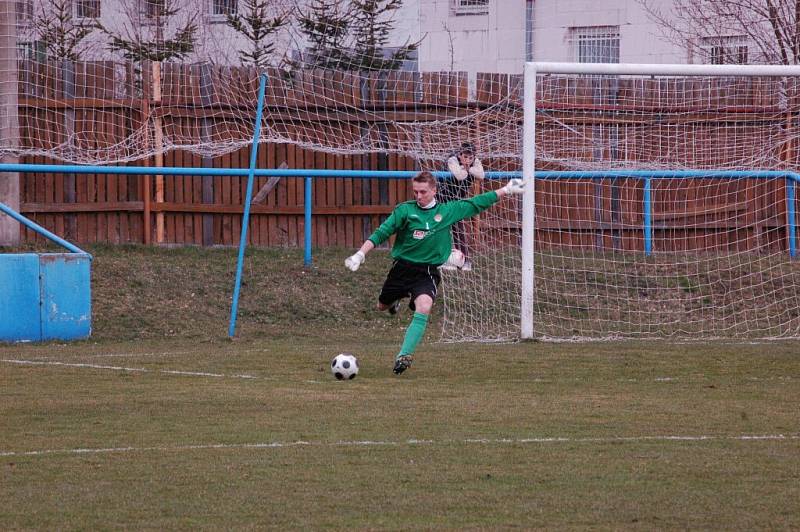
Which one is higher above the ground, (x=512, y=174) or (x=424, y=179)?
(x=512, y=174)

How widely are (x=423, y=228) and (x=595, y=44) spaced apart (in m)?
17.7

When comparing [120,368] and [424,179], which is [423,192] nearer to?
[424,179]

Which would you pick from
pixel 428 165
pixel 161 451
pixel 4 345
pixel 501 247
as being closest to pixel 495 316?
pixel 501 247

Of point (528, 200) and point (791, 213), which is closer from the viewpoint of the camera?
point (528, 200)

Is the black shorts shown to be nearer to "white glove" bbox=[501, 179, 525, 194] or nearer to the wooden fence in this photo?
"white glove" bbox=[501, 179, 525, 194]

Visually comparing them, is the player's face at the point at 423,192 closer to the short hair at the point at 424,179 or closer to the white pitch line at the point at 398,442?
the short hair at the point at 424,179

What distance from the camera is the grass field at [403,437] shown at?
5.52 m

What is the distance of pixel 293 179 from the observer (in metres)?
18.7

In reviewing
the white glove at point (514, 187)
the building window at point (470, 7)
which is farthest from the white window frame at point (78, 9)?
the white glove at point (514, 187)

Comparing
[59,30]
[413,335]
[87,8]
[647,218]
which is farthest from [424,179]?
[87,8]

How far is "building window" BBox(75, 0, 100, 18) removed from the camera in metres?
24.8

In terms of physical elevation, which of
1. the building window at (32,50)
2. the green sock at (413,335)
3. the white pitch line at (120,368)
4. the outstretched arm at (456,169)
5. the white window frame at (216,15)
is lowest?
the white pitch line at (120,368)

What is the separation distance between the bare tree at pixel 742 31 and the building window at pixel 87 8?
11.3 meters

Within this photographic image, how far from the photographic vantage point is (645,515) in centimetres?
542
